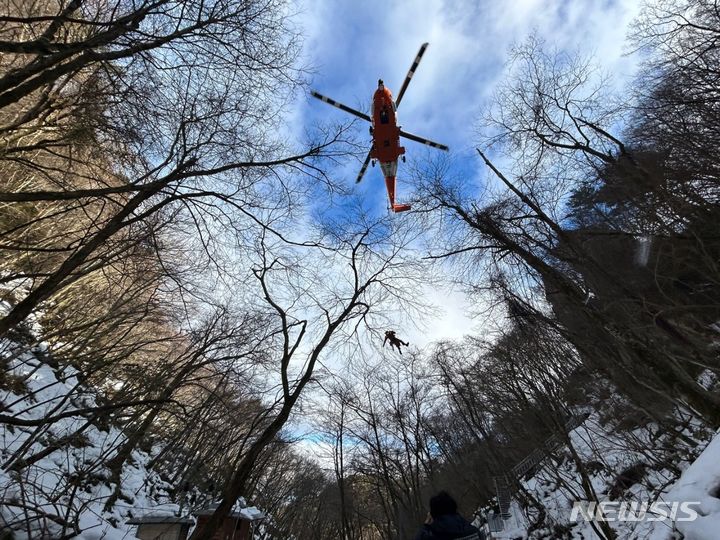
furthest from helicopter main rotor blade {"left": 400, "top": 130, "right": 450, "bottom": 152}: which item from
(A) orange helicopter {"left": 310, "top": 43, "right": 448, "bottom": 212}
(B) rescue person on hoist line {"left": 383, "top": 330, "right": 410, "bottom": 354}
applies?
(B) rescue person on hoist line {"left": 383, "top": 330, "right": 410, "bottom": 354}

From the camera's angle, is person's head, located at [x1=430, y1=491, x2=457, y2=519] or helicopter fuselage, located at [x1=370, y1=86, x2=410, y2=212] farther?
helicopter fuselage, located at [x1=370, y1=86, x2=410, y2=212]

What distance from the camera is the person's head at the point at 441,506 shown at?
148 inches

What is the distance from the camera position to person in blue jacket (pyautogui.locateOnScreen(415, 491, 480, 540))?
3545mm

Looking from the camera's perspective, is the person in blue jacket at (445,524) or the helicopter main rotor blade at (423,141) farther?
the helicopter main rotor blade at (423,141)

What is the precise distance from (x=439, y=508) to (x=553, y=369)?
16.8ft

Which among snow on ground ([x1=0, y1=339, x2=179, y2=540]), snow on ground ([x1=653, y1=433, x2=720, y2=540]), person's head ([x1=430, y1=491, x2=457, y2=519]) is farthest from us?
snow on ground ([x1=0, y1=339, x2=179, y2=540])

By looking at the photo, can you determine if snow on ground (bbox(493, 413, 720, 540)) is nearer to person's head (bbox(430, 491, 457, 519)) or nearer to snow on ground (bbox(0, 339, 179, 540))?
person's head (bbox(430, 491, 457, 519))

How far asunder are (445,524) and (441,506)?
0.64 ft

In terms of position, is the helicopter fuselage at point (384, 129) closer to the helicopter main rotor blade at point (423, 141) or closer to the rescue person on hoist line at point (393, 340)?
the helicopter main rotor blade at point (423, 141)

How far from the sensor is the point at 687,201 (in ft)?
24.0

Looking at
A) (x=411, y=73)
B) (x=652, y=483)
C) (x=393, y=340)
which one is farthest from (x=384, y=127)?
(x=652, y=483)

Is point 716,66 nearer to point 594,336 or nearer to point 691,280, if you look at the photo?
point 691,280

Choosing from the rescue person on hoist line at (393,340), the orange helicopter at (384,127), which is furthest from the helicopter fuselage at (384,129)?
the rescue person on hoist line at (393,340)

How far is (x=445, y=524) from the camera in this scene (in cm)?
360
